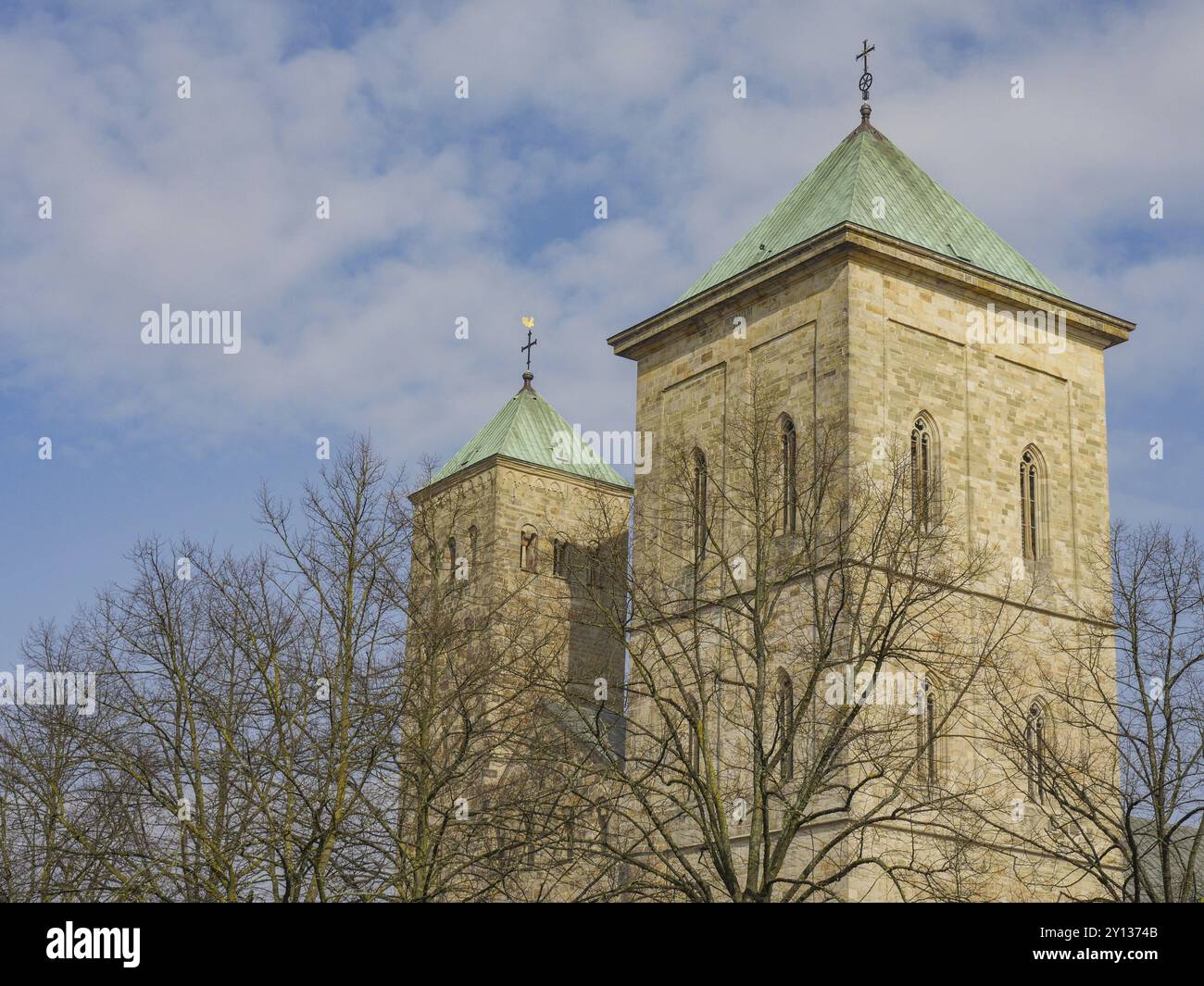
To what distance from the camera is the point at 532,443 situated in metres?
60.8

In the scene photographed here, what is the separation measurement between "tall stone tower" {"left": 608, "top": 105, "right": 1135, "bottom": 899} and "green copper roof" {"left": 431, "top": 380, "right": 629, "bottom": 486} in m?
19.0

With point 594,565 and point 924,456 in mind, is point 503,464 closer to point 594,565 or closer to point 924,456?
point 924,456

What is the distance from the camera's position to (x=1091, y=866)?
86.5 feet

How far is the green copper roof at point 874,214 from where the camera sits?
37.8 meters

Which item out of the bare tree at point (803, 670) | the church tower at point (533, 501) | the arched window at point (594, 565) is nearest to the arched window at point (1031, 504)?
the bare tree at point (803, 670)

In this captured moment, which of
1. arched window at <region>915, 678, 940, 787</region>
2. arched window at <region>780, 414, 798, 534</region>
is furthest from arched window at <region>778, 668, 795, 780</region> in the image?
arched window at <region>780, 414, 798, 534</region>

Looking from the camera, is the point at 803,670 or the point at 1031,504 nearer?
the point at 803,670

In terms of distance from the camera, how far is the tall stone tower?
1422 inches

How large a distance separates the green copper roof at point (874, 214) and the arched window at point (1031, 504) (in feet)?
A: 13.7

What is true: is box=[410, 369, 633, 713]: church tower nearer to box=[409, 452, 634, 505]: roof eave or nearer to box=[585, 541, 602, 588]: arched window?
box=[409, 452, 634, 505]: roof eave

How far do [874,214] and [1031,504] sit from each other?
23.9 ft

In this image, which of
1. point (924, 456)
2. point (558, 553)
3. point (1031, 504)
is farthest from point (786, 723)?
point (558, 553)
